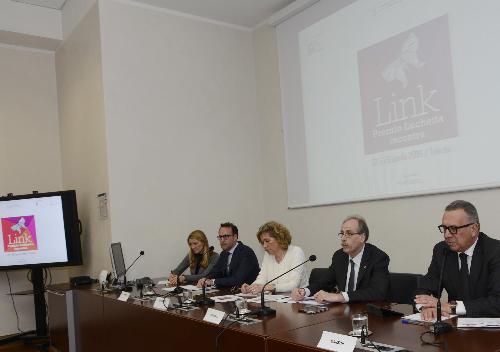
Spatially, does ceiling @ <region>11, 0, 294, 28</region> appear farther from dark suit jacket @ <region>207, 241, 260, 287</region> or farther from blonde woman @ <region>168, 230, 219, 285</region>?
dark suit jacket @ <region>207, 241, 260, 287</region>

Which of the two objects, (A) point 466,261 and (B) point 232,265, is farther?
(B) point 232,265

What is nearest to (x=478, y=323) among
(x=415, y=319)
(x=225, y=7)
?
(x=415, y=319)

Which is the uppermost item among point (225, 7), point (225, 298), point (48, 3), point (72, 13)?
point (48, 3)

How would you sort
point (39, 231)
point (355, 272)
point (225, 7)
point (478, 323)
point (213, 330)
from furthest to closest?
1. point (225, 7)
2. point (39, 231)
3. point (355, 272)
4. point (213, 330)
5. point (478, 323)

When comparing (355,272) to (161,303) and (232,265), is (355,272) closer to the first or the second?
(161,303)

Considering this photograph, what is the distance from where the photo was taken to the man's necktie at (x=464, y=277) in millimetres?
2348

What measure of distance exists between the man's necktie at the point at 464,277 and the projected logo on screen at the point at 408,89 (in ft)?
4.89

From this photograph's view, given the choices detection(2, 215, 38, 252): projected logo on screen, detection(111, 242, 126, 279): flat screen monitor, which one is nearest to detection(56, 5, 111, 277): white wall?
detection(2, 215, 38, 252): projected logo on screen

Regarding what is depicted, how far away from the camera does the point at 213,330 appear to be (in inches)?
87.2

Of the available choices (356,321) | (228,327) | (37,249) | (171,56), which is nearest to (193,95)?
(171,56)

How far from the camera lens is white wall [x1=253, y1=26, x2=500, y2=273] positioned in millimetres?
3734

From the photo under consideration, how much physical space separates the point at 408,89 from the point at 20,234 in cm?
381

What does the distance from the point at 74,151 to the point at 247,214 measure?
1996 mm

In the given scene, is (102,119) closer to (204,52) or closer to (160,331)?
(204,52)
